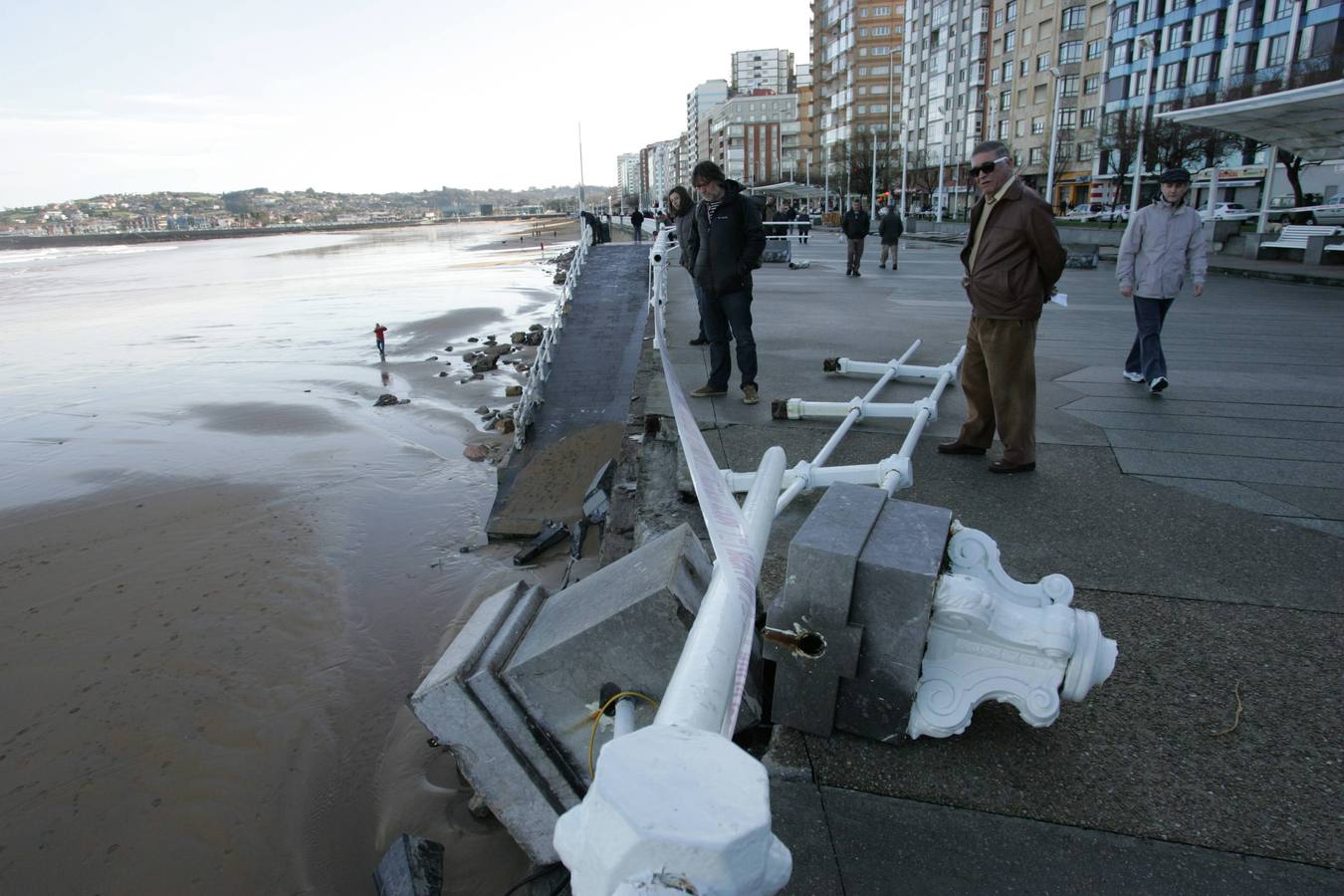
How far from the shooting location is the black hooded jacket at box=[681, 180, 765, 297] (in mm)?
6230

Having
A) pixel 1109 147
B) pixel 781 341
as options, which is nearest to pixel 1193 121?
pixel 781 341

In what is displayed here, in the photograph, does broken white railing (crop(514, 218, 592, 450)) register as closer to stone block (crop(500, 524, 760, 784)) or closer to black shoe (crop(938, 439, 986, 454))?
black shoe (crop(938, 439, 986, 454))

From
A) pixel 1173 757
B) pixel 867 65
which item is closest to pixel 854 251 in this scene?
pixel 1173 757

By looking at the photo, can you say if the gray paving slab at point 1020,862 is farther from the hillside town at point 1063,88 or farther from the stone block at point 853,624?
the hillside town at point 1063,88

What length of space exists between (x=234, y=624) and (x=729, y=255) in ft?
15.1

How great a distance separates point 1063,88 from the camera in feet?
213

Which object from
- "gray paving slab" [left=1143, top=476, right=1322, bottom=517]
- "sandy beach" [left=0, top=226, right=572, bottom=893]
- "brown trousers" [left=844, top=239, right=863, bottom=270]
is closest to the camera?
"sandy beach" [left=0, top=226, right=572, bottom=893]

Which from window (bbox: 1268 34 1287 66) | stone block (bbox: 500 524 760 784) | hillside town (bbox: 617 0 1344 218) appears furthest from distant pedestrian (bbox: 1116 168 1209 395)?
window (bbox: 1268 34 1287 66)

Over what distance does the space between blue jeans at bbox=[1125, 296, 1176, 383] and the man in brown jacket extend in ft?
8.18

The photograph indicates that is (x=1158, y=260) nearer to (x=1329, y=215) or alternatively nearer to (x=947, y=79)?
(x=1329, y=215)

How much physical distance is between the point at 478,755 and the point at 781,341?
7236mm

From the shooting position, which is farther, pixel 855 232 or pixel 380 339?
pixel 855 232

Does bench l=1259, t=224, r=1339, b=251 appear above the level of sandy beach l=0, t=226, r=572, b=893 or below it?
above

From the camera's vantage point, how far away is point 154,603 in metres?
6.32
